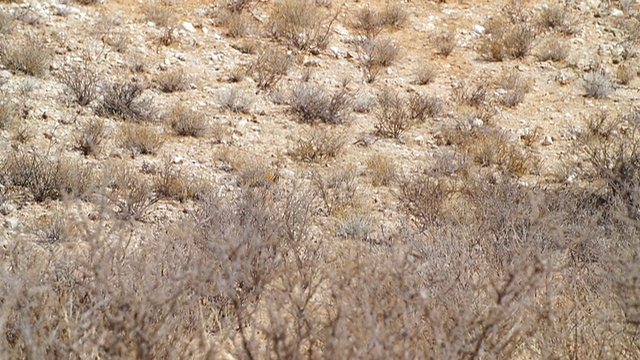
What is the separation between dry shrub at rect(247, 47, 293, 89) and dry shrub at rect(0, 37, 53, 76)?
280 cm

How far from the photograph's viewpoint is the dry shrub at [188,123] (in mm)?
8586

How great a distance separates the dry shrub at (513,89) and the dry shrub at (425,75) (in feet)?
3.51

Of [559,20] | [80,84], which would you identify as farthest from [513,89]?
[80,84]

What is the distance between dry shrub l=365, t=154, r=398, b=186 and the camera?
823 centimetres

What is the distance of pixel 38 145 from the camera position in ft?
25.0

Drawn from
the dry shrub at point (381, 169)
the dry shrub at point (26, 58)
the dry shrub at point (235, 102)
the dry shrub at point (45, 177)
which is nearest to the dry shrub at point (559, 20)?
the dry shrub at point (381, 169)

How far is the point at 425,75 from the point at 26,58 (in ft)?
18.5

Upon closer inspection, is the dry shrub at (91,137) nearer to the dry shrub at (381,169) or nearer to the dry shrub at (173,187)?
the dry shrub at (173,187)

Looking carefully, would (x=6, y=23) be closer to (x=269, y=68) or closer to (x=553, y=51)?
(x=269, y=68)

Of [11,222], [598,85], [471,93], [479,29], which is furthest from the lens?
[479,29]

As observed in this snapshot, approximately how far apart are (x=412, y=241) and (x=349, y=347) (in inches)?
109

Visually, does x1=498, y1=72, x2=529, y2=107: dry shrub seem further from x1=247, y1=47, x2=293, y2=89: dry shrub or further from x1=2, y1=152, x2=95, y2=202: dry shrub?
x1=2, y1=152, x2=95, y2=202: dry shrub

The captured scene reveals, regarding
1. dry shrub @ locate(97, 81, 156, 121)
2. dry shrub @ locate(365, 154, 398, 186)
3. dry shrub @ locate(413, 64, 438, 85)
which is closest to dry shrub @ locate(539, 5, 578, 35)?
dry shrub @ locate(413, 64, 438, 85)

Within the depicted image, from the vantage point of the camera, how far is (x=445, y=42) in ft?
38.7
